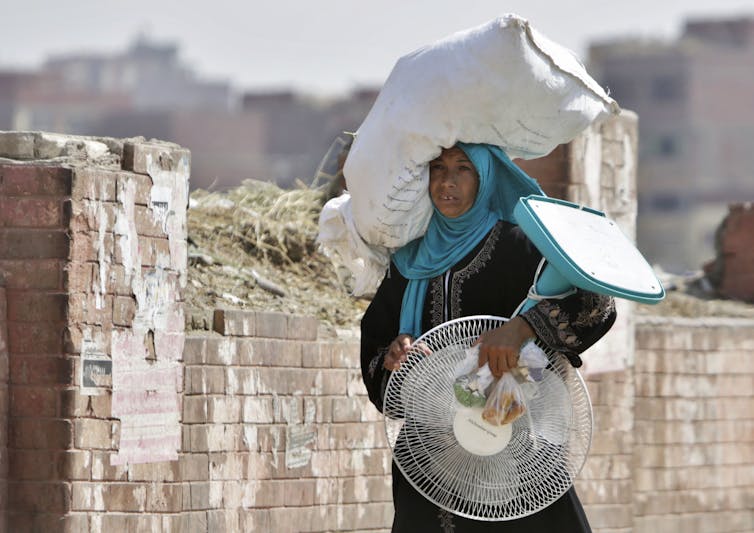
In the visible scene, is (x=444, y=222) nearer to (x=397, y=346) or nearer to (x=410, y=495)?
(x=397, y=346)

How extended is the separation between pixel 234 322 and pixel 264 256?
59.3 inches

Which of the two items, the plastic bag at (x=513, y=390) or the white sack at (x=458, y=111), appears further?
the white sack at (x=458, y=111)

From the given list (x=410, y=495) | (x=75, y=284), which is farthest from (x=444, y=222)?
(x=75, y=284)

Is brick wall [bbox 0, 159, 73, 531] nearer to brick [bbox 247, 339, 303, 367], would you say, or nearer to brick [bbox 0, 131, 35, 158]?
brick [bbox 0, 131, 35, 158]

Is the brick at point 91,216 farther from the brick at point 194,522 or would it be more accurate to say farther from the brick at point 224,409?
the brick at point 194,522

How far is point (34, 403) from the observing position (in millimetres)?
7109

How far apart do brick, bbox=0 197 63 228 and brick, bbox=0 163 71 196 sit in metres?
0.03

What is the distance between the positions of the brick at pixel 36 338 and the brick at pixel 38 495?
1.67 ft

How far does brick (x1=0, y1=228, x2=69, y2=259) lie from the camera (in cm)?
709

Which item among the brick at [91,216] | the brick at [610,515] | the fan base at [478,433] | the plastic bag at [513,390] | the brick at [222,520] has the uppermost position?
the brick at [91,216]

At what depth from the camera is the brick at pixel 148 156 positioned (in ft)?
24.6

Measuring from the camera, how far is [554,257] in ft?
18.2

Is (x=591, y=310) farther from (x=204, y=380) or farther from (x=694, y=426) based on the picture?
(x=694, y=426)

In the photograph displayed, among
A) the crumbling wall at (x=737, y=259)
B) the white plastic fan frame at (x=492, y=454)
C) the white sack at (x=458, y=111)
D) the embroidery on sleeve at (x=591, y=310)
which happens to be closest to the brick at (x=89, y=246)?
the white sack at (x=458, y=111)
